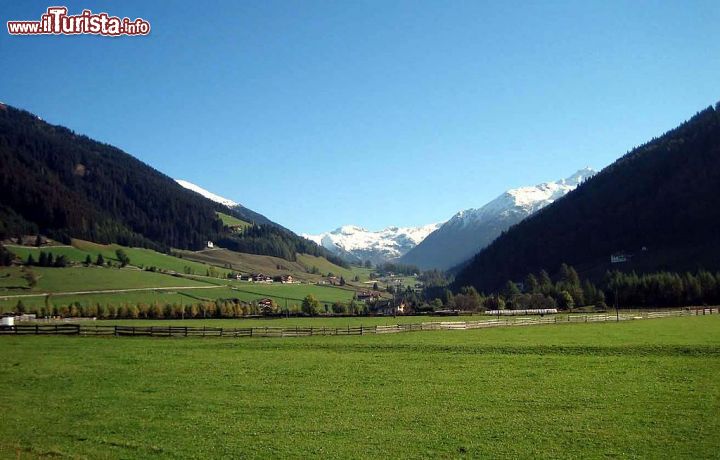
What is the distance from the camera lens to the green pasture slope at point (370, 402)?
23641 millimetres

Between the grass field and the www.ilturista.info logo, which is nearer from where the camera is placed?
the www.ilturista.info logo

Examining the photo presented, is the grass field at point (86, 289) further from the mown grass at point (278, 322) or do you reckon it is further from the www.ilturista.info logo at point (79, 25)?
the www.ilturista.info logo at point (79, 25)

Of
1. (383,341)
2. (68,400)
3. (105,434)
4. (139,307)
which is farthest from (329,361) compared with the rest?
(139,307)

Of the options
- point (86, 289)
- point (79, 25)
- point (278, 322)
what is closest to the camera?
point (79, 25)

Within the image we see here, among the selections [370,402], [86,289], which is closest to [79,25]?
[370,402]

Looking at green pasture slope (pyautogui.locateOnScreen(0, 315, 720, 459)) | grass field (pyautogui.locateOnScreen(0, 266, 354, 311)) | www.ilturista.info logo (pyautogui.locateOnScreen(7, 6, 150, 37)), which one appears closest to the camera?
green pasture slope (pyautogui.locateOnScreen(0, 315, 720, 459))

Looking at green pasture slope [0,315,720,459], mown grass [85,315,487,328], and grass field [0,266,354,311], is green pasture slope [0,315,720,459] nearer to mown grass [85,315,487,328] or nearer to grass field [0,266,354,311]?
mown grass [85,315,487,328]

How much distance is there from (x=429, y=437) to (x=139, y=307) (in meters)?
123

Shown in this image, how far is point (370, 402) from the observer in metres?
31.4

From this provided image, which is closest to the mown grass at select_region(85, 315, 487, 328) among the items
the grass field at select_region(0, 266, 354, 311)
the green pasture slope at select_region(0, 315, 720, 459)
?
the green pasture slope at select_region(0, 315, 720, 459)

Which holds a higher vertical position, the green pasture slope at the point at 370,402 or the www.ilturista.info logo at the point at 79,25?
the www.ilturista.info logo at the point at 79,25

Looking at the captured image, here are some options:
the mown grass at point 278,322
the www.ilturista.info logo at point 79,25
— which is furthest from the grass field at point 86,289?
the www.ilturista.info logo at point 79,25

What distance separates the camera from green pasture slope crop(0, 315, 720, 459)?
23.6m

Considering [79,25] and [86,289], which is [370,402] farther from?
[86,289]
